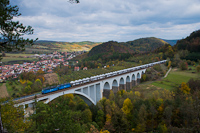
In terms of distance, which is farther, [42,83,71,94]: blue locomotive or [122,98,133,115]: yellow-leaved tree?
[122,98,133,115]: yellow-leaved tree

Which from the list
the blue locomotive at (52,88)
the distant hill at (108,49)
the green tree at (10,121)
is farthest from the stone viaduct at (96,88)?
the distant hill at (108,49)

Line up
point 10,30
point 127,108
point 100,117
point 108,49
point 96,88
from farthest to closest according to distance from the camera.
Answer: point 108,49 < point 96,88 < point 127,108 < point 100,117 < point 10,30

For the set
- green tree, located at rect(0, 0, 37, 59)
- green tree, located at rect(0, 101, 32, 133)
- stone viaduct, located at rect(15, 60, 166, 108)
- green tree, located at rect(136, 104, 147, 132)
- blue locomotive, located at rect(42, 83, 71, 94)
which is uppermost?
green tree, located at rect(0, 0, 37, 59)

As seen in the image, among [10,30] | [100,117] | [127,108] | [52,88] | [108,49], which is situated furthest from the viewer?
[108,49]

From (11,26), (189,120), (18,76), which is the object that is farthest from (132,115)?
(18,76)

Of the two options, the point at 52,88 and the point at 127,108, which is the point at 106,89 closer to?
the point at 127,108

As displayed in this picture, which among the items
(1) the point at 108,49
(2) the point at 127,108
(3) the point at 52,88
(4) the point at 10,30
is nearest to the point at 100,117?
(2) the point at 127,108

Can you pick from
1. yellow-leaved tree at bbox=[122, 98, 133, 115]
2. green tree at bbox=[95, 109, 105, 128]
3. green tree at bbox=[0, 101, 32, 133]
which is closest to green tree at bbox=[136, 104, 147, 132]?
yellow-leaved tree at bbox=[122, 98, 133, 115]

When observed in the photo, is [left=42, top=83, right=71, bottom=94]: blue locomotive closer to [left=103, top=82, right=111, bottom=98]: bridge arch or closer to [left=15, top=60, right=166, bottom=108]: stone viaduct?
[left=15, top=60, right=166, bottom=108]: stone viaduct

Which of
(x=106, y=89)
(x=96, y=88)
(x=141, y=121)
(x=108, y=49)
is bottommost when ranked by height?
(x=141, y=121)

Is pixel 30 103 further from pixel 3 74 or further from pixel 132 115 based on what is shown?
pixel 3 74

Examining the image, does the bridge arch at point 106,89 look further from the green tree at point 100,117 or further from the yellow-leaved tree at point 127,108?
the green tree at point 100,117

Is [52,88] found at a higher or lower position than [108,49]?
lower
